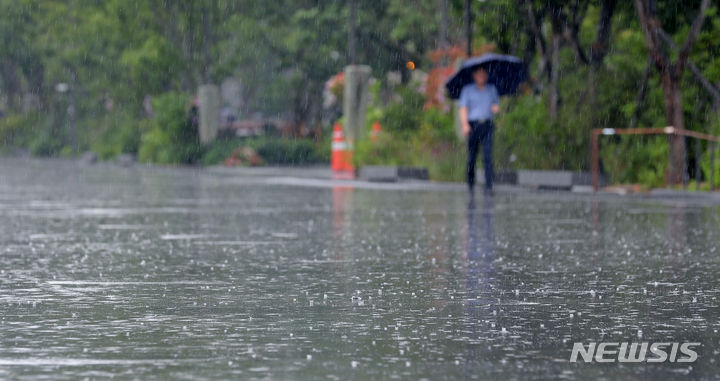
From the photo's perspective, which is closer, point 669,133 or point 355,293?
point 355,293

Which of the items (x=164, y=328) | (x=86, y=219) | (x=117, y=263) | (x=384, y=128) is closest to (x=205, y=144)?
(x=384, y=128)

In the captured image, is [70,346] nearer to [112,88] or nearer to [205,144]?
[205,144]

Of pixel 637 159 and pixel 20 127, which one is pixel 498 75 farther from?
pixel 20 127

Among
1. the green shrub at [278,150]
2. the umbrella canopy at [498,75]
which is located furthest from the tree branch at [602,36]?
the green shrub at [278,150]

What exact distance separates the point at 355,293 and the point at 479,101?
1395cm

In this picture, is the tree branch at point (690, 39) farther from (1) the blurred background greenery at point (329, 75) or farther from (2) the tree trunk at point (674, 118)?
(1) the blurred background greenery at point (329, 75)

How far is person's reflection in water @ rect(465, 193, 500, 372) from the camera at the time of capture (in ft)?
26.9

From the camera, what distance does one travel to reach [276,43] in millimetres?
56844

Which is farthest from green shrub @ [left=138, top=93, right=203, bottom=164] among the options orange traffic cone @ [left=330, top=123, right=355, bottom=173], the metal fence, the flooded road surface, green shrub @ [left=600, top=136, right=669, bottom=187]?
the flooded road surface

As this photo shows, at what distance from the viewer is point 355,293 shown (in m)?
10.6

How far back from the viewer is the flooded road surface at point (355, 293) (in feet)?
24.8

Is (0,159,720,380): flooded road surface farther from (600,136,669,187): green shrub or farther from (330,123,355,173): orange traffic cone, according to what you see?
(330,123,355,173): orange traffic cone

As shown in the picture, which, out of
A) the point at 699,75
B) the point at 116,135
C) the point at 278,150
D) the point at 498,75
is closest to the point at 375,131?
the point at 498,75

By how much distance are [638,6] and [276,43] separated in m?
32.4
